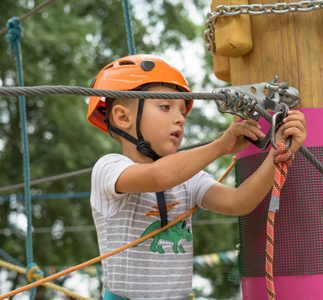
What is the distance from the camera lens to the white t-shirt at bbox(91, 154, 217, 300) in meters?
1.87

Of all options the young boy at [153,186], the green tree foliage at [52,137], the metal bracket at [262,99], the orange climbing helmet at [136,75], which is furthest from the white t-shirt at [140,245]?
the green tree foliage at [52,137]

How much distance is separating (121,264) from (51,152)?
747cm

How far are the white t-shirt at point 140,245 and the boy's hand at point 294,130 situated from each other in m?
0.51

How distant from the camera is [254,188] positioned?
183 centimetres

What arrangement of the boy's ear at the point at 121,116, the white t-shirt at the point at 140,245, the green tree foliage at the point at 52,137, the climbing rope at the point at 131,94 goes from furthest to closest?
the green tree foliage at the point at 52,137, the boy's ear at the point at 121,116, the white t-shirt at the point at 140,245, the climbing rope at the point at 131,94

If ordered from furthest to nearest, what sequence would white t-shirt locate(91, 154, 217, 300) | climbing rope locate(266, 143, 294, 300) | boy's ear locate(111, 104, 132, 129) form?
boy's ear locate(111, 104, 132, 129) → white t-shirt locate(91, 154, 217, 300) → climbing rope locate(266, 143, 294, 300)

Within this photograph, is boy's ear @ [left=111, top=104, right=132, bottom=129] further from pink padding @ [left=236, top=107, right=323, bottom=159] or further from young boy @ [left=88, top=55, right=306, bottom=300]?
pink padding @ [left=236, top=107, right=323, bottom=159]

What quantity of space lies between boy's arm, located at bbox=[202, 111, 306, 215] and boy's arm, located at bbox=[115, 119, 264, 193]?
11cm

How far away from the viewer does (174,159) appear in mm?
1744

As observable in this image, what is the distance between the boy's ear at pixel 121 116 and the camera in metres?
2.01

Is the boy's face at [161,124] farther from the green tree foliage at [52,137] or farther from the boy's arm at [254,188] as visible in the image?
the green tree foliage at [52,137]

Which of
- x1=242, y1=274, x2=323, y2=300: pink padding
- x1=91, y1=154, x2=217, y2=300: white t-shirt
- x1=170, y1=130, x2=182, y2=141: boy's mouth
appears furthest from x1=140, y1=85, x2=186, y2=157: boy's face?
x1=242, y1=274, x2=323, y2=300: pink padding

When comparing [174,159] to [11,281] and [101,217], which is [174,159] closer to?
[101,217]

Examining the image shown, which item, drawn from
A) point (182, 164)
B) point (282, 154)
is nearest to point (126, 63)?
point (182, 164)
